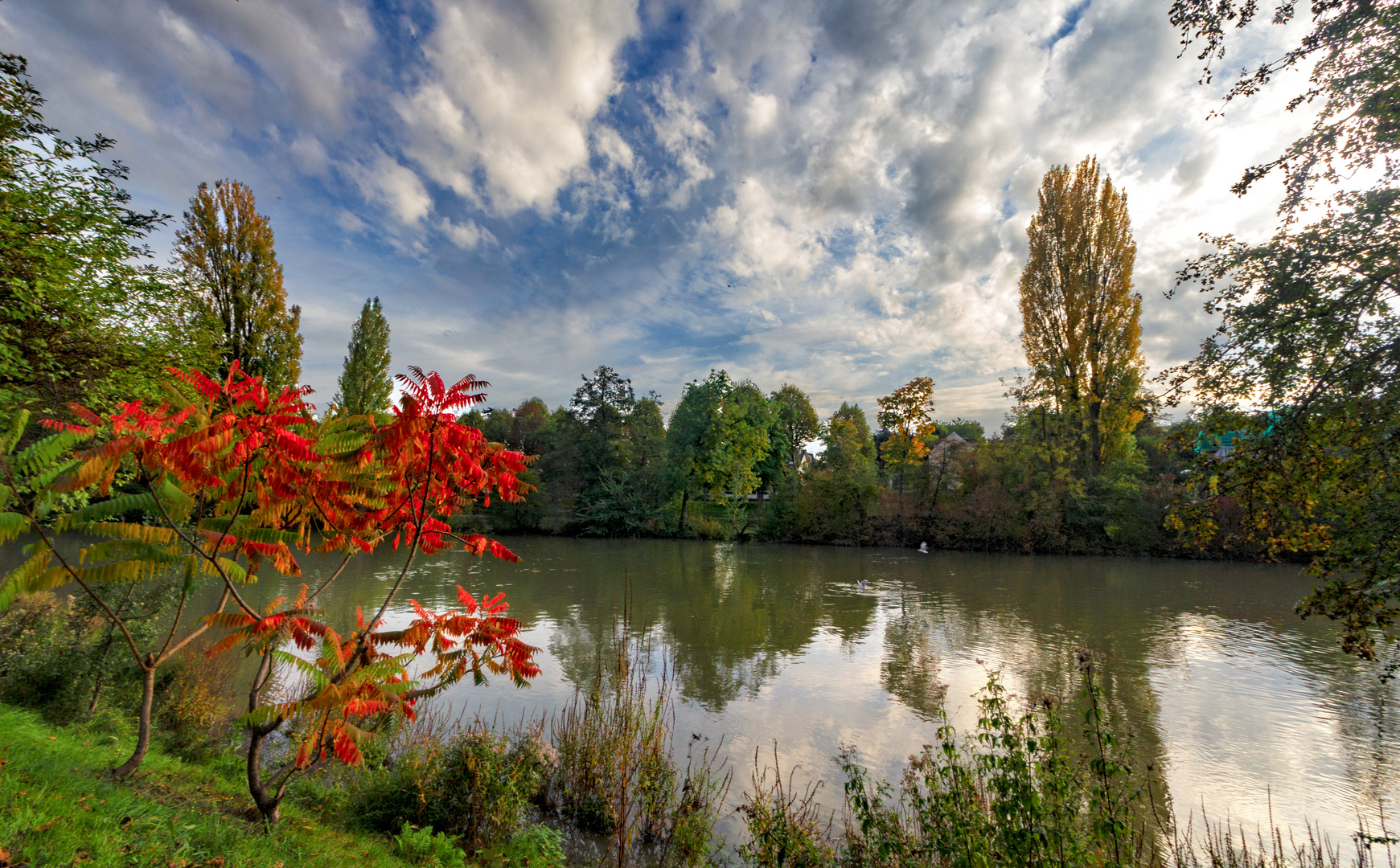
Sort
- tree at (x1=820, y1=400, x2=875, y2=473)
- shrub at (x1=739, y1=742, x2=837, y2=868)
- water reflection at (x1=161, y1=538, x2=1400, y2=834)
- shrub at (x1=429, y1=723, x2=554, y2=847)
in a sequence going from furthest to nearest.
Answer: tree at (x1=820, y1=400, x2=875, y2=473)
water reflection at (x1=161, y1=538, x2=1400, y2=834)
shrub at (x1=429, y1=723, x2=554, y2=847)
shrub at (x1=739, y1=742, x2=837, y2=868)

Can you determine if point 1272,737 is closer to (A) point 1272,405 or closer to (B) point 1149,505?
(A) point 1272,405

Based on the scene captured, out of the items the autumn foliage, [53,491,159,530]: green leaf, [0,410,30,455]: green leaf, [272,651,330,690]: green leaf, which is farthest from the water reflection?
[0,410,30,455]: green leaf

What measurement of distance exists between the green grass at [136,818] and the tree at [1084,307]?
1261 inches

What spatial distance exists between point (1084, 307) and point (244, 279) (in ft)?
128

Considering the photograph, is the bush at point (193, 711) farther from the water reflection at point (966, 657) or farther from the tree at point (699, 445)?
the tree at point (699, 445)

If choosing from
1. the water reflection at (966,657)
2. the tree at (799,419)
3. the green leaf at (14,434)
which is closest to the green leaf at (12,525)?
the green leaf at (14,434)

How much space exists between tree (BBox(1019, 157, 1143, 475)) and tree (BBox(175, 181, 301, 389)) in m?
36.1

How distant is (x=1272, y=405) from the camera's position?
549 cm

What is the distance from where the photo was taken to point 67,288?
360 inches

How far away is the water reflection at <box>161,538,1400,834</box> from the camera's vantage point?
682 cm

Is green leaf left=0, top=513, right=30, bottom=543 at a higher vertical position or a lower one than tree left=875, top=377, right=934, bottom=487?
lower

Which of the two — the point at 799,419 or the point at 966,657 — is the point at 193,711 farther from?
the point at 799,419

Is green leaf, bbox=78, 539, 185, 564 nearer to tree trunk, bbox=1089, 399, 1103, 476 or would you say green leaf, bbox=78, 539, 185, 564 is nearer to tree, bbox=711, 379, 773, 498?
tree trunk, bbox=1089, 399, 1103, 476

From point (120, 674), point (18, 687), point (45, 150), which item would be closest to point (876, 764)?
point (120, 674)
